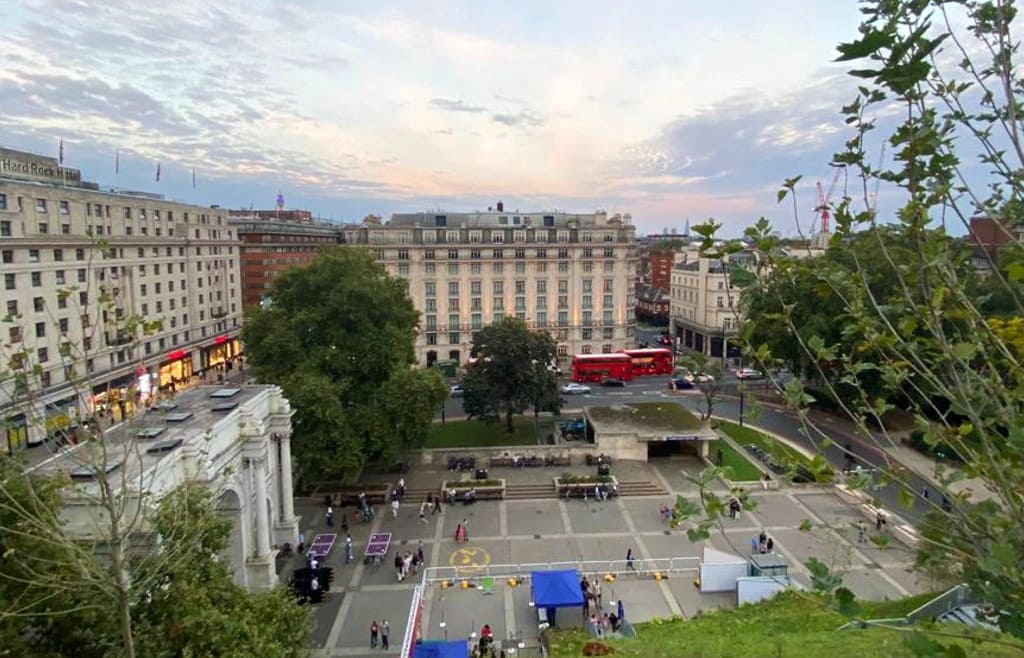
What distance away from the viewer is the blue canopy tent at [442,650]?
734 inches

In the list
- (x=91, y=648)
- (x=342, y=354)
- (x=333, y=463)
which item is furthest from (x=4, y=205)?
(x=91, y=648)

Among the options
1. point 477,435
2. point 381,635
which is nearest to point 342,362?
point 477,435

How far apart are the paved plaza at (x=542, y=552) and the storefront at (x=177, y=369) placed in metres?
30.4

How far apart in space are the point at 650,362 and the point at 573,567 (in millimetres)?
38287

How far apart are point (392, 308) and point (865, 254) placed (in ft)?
90.4

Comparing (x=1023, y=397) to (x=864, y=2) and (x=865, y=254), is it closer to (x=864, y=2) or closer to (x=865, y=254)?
(x=864, y=2)

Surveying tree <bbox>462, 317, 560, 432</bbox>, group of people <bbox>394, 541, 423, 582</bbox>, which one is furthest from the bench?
tree <bbox>462, 317, 560, 432</bbox>

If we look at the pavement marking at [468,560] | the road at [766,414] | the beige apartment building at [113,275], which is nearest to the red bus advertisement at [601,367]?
the road at [766,414]

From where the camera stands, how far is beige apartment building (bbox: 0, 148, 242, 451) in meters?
40.0

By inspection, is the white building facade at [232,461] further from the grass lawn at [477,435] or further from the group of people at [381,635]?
the grass lawn at [477,435]

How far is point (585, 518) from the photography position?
31.1 m

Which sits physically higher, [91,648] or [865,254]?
[865,254]

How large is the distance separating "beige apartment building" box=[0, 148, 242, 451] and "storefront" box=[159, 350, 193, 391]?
0.37ft

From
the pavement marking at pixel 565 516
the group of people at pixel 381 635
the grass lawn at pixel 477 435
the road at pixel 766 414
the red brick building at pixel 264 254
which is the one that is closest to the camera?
the group of people at pixel 381 635
